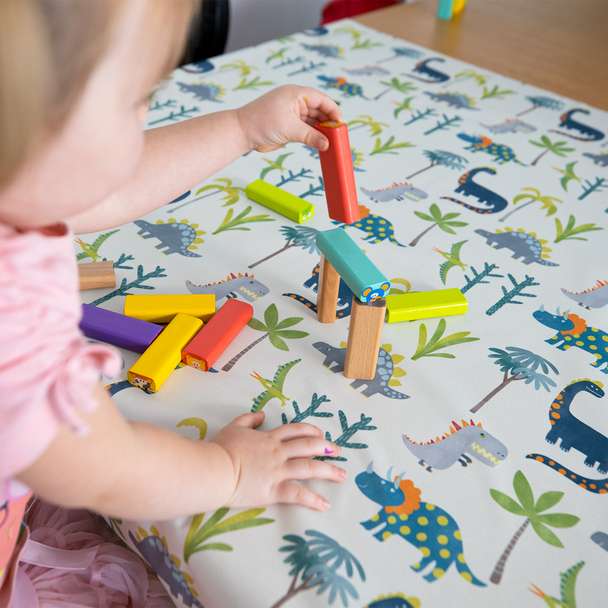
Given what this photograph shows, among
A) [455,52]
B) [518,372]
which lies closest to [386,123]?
[455,52]

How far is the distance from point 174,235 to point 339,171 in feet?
0.76

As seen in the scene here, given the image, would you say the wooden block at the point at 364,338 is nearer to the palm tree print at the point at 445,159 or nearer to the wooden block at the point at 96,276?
the wooden block at the point at 96,276

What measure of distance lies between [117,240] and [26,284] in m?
0.36

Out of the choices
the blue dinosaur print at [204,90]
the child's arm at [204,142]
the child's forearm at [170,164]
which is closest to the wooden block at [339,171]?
the child's arm at [204,142]

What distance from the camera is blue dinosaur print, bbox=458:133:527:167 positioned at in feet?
2.88

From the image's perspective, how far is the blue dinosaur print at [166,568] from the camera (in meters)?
0.41

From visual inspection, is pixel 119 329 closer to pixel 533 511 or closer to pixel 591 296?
pixel 533 511

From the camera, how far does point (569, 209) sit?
78 centimetres

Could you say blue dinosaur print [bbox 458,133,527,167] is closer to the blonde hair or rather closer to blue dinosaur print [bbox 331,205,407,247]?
blue dinosaur print [bbox 331,205,407,247]

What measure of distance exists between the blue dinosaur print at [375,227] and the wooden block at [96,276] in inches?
11.3

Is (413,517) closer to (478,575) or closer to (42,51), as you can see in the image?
(478,575)

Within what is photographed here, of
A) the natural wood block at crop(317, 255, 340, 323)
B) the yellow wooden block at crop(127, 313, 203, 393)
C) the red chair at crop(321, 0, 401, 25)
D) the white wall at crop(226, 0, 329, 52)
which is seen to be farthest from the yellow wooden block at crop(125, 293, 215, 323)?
the white wall at crop(226, 0, 329, 52)

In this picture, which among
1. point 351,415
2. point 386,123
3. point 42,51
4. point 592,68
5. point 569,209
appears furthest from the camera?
point 592,68

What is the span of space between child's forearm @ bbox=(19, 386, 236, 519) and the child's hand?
0.5 inches
